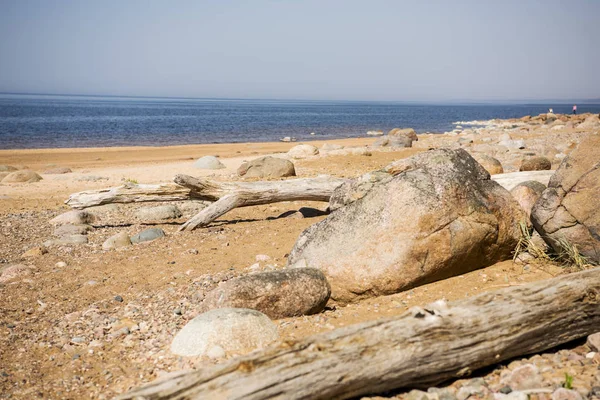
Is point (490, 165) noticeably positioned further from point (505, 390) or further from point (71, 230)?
point (71, 230)

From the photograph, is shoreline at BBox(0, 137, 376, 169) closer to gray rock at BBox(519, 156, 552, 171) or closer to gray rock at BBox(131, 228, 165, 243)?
gray rock at BBox(131, 228, 165, 243)

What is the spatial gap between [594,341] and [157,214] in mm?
8516

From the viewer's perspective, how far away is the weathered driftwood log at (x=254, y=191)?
9508 mm

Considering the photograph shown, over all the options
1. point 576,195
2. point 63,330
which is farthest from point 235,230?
point 576,195

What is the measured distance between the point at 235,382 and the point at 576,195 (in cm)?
445

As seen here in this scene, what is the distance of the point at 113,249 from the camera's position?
8617 millimetres

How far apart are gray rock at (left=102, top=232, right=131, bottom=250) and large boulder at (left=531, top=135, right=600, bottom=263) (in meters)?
6.55

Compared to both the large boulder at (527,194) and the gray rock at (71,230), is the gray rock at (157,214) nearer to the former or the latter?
the gray rock at (71,230)

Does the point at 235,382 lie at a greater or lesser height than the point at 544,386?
greater

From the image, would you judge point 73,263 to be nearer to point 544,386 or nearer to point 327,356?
point 327,356

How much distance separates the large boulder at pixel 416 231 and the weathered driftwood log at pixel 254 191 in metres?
3.39

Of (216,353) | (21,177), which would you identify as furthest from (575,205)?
(21,177)

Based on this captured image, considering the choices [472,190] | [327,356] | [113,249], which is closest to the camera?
[327,356]

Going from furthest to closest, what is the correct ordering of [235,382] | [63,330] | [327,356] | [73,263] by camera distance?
[73,263] → [63,330] → [327,356] → [235,382]
